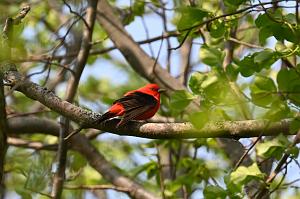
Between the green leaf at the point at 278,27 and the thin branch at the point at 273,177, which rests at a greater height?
the green leaf at the point at 278,27

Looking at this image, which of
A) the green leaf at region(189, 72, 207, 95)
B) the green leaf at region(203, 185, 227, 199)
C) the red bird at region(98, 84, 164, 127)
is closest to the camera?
the green leaf at region(203, 185, 227, 199)

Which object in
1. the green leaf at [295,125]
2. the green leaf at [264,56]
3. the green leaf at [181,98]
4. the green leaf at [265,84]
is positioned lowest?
the green leaf at [295,125]

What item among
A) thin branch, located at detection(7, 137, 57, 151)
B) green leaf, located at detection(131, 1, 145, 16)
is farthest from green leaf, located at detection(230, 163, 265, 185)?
thin branch, located at detection(7, 137, 57, 151)

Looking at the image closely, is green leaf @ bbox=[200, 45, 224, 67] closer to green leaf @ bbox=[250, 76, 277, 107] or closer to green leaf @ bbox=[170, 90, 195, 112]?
green leaf @ bbox=[170, 90, 195, 112]

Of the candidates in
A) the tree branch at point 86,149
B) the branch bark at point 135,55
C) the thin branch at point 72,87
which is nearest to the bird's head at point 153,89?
the branch bark at point 135,55

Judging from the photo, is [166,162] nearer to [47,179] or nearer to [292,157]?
[47,179]

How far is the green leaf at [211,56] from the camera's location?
5.21m

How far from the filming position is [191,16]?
14.8 ft

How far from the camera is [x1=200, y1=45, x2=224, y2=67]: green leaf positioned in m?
5.21

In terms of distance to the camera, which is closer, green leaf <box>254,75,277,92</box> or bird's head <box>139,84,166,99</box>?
green leaf <box>254,75,277,92</box>

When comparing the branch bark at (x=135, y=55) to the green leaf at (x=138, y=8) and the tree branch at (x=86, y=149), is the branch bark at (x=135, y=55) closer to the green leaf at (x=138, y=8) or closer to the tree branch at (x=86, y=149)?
the green leaf at (x=138, y=8)

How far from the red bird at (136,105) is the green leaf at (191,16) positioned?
0.75 meters

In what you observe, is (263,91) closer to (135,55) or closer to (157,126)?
(157,126)

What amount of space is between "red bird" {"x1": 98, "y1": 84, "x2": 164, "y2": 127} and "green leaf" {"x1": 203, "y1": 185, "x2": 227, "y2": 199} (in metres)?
0.73
